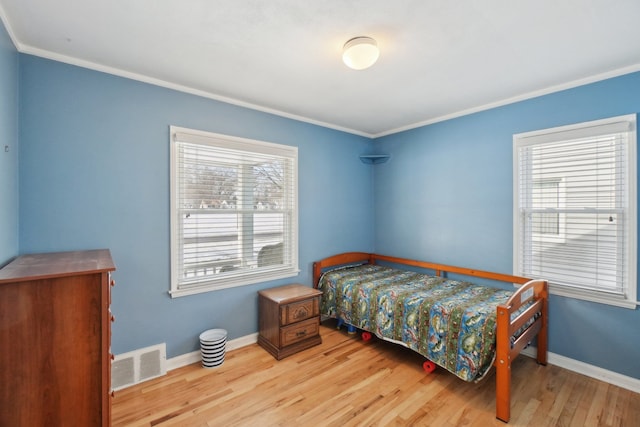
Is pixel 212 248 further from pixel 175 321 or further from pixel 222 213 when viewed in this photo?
pixel 175 321

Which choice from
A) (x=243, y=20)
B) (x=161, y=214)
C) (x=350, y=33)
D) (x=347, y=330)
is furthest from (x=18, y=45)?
(x=347, y=330)

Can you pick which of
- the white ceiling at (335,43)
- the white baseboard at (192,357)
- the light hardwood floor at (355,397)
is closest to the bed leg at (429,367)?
the light hardwood floor at (355,397)

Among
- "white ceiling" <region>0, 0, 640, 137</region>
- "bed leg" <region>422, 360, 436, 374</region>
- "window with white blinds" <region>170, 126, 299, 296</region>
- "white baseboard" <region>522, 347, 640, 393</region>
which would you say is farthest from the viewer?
"window with white blinds" <region>170, 126, 299, 296</region>

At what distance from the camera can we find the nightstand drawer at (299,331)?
2.74m

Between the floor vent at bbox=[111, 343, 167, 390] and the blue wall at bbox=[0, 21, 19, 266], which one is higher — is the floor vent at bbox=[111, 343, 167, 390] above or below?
below

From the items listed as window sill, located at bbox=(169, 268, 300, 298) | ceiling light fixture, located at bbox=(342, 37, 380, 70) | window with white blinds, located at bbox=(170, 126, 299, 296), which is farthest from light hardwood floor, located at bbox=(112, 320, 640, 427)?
ceiling light fixture, located at bbox=(342, 37, 380, 70)

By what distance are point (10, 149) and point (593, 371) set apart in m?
4.58

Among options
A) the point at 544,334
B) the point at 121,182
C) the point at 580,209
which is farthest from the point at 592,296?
the point at 121,182

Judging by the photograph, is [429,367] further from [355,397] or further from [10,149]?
[10,149]

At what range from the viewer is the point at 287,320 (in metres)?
2.76

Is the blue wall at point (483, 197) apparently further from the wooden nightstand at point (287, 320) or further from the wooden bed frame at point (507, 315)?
the wooden nightstand at point (287, 320)

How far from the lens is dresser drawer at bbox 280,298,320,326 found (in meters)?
2.75

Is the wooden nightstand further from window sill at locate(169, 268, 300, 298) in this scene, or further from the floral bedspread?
the floral bedspread

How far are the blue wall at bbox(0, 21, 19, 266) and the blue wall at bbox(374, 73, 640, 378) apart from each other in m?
3.65
